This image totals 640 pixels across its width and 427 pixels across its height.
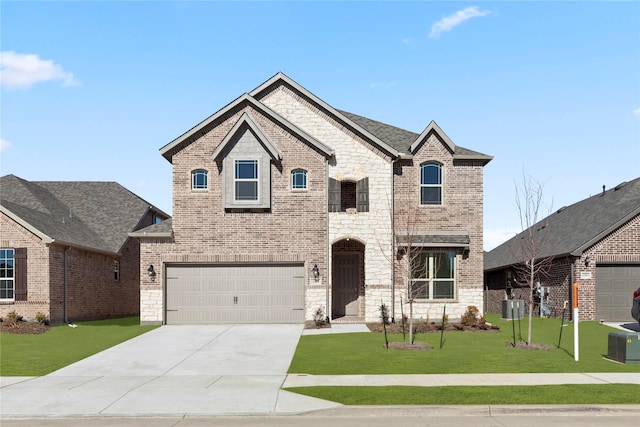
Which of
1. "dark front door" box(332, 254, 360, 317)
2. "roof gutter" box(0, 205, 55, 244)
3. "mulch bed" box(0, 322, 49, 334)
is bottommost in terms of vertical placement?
"mulch bed" box(0, 322, 49, 334)

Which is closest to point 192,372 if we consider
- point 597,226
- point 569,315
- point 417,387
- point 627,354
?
point 417,387

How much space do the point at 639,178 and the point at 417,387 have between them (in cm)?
2413

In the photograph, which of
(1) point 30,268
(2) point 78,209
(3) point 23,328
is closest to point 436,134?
(1) point 30,268

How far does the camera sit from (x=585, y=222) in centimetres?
2992

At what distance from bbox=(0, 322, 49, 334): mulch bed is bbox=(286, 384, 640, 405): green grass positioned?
625 inches

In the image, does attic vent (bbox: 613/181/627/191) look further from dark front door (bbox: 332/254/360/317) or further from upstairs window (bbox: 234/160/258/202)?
upstairs window (bbox: 234/160/258/202)

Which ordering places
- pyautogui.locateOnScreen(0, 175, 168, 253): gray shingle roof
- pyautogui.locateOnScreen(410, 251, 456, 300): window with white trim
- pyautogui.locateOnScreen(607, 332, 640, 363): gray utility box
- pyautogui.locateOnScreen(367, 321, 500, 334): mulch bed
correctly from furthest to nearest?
pyautogui.locateOnScreen(0, 175, 168, 253): gray shingle roof → pyautogui.locateOnScreen(410, 251, 456, 300): window with white trim → pyautogui.locateOnScreen(367, 321, 500, 334): mulch bed → pyautogui.locateOnScreen(607, 332, 640, 363): gray utility box

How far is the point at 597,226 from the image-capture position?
27547mm

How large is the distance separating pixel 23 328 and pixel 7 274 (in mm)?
3018

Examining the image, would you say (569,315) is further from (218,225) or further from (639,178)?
(218,225)

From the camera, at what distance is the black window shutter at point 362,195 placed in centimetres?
2595

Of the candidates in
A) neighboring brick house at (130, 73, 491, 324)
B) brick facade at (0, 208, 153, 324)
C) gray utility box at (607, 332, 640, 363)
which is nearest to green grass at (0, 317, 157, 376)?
brick facade at (0, 208, 153, 324)

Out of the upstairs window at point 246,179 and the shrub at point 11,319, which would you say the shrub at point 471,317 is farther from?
the shrub at point 11,319

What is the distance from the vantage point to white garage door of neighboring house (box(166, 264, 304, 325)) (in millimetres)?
25375
